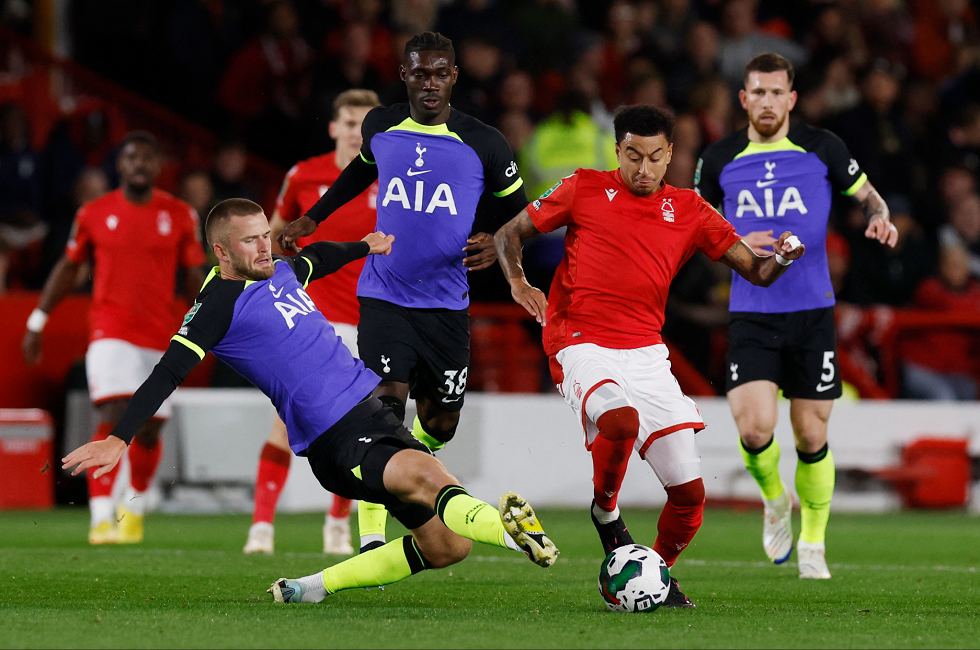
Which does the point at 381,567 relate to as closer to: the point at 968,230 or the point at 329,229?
the point at 329,229

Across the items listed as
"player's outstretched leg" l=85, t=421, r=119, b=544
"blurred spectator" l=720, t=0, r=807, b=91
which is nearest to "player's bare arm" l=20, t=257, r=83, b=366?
"player's outstretched leg" l=85, t=421, r=119, b=544

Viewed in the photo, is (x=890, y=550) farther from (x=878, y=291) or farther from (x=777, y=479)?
(x=878, y=291)

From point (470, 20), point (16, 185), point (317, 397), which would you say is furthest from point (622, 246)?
point (470, 20)

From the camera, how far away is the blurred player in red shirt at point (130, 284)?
921 cm

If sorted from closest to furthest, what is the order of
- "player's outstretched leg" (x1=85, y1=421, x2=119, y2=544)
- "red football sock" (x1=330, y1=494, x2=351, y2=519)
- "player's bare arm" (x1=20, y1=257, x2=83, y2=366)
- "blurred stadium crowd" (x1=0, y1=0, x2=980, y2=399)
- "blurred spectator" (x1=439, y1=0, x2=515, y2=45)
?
"red football sock" (x1=330, y1=494, x2=351, y2=519)
"player's outstretched leg" (x1=85, y1=421, x2=119, y2=544)
"player's bare arm" (x1=20, y1=257, x2=83, y2=366)
"blurred stadium crowd" (x1=0, y1=0, x2=980, y2=399)
"blurred spectator" (x1=439, y1=0, x2=515, y2=45)

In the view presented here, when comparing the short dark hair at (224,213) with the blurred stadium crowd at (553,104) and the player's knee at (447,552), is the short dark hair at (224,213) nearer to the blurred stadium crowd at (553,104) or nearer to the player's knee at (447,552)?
the player's knee at (447,552)

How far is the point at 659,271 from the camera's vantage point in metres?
6.20

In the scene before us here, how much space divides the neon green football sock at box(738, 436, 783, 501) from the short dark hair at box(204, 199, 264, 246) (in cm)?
313

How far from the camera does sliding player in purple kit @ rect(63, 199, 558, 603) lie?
529 centimetres

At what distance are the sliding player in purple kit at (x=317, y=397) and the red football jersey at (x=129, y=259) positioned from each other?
3.88m

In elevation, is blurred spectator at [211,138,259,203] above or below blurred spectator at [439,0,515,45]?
below

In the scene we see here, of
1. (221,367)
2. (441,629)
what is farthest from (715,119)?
(441,629)

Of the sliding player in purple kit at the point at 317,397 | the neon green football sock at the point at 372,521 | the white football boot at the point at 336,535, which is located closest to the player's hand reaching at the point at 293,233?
the sliding player in purple kit at the point at 317,397

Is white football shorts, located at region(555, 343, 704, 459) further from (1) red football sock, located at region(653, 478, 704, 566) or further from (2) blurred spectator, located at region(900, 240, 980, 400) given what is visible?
(2) blurred spectator, located at region(900, 240, 980, 400)
